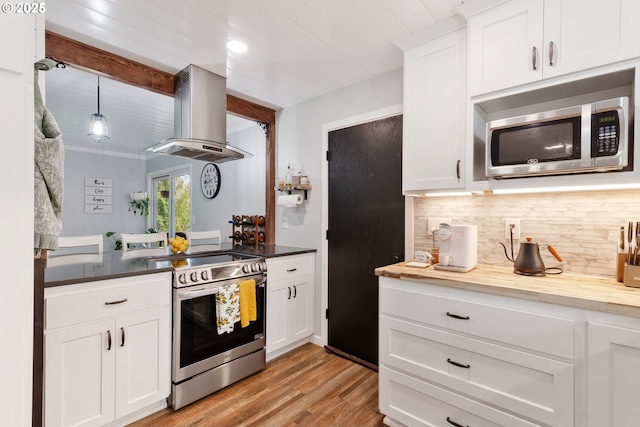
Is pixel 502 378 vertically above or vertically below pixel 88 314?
below

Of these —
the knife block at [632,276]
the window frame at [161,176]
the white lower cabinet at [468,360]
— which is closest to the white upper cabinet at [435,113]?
the white lower cabinet at [468,360]

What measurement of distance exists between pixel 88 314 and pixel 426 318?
181 centimetres

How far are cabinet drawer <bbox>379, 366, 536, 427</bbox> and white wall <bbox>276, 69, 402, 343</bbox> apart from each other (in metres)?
1.19

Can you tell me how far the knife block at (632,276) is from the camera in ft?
4.55

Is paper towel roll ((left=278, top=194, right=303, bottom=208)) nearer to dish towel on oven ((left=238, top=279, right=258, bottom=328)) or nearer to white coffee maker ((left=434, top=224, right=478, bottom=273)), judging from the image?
dish towel on oven ((left=238, top=279, right=258, bottom=328))

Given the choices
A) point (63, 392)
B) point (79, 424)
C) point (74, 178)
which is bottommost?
point (79, 424)

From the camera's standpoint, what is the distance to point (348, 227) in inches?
107

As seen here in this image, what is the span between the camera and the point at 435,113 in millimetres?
1931

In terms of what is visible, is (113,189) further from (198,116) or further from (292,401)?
(292,401)

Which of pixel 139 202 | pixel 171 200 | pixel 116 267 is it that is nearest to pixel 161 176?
pixel 171 200

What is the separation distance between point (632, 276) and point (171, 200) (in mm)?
6178

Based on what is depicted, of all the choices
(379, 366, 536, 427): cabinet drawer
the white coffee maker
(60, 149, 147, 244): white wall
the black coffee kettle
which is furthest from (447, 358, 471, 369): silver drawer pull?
(60, 149, 147, 244): white wall
